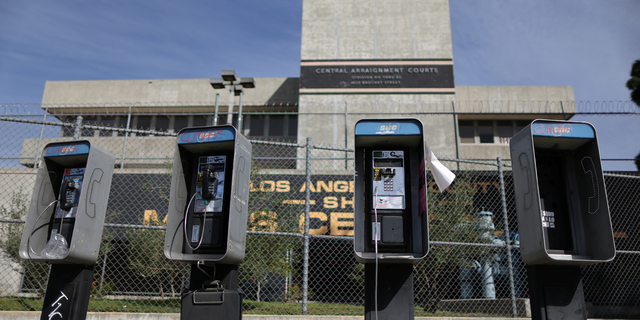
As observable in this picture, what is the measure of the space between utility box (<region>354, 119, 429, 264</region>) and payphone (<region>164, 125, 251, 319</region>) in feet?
4.04

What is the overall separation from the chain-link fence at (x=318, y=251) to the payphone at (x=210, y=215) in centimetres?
149

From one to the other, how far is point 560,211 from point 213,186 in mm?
3673

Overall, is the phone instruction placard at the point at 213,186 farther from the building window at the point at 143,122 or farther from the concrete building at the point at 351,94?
the building window at the point at 143,122

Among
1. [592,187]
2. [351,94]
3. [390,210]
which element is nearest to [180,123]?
[351,94]

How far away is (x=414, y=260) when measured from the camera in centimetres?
412

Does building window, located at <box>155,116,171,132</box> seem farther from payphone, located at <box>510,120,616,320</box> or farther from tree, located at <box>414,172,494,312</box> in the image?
payphone, located at <box>510,120,616,320</box>

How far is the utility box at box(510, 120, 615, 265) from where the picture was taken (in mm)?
4045

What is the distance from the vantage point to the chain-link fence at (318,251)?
24.1 feet

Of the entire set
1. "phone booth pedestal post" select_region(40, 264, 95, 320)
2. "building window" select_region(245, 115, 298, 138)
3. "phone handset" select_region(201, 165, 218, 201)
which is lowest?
"phone booth pedestal post" select_region(40, 264, 95, 320)

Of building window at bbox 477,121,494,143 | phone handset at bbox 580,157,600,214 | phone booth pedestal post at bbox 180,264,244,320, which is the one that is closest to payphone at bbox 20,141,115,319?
phone booth pedestal post at bbox 180,264,244,320

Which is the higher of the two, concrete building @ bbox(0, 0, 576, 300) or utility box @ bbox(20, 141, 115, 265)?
concrete building @ bbox(0, 0, 576, 300)

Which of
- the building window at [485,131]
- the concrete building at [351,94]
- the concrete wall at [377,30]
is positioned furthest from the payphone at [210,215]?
the building window at [485,131]

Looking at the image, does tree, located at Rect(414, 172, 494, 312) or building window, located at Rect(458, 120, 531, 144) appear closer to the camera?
tree, located at Rect(414, 172, 494, 312)

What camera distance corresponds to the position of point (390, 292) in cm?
429
